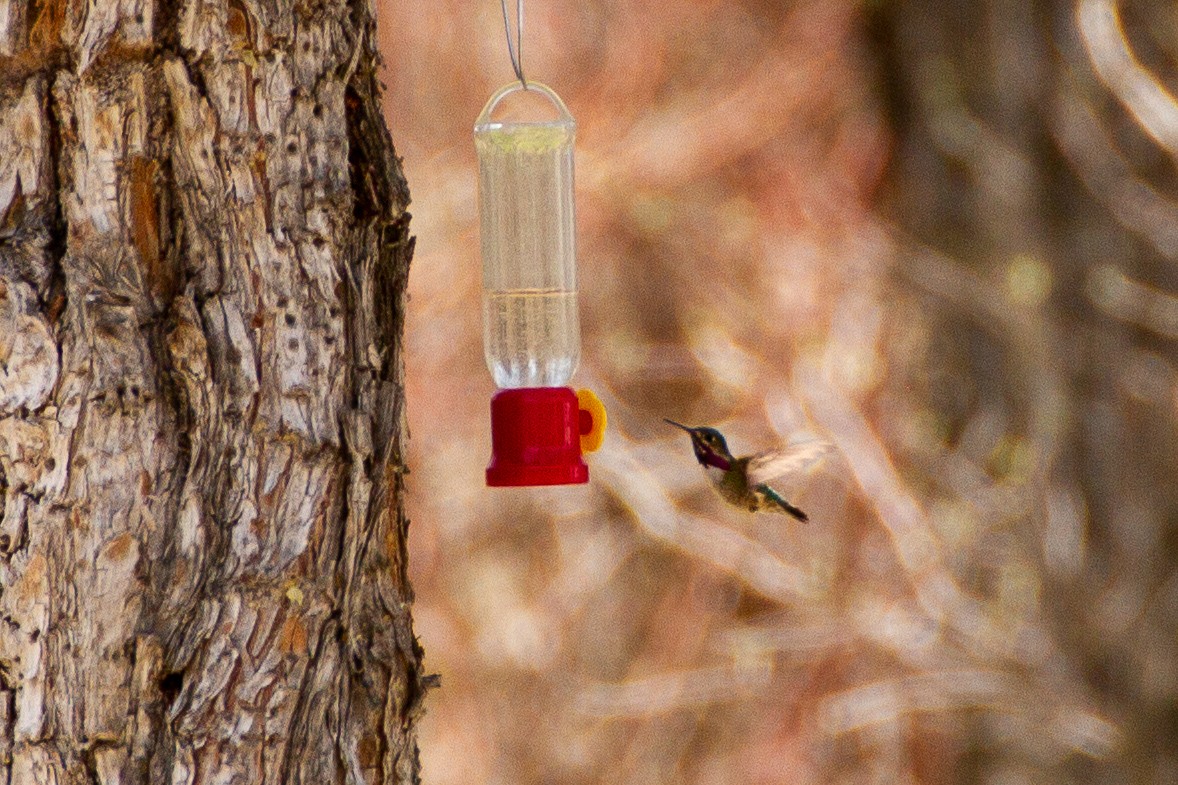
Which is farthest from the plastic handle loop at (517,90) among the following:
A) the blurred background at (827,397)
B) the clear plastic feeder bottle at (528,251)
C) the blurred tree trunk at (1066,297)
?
the blurred tree trunk at (1066,297)

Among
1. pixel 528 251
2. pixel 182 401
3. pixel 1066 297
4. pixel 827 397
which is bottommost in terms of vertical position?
pixel 182 401

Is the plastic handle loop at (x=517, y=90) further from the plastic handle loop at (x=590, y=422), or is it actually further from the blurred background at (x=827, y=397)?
the blurred background at (x=827, y=397)

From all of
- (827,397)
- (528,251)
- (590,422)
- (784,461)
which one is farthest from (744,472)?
(827,397)

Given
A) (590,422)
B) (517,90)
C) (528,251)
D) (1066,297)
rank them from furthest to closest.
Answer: (1066,297) → (528,251) → (517,90) → (590,422)

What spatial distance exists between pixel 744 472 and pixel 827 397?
7.30 feet

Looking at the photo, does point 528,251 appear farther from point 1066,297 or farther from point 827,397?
point 1066,297

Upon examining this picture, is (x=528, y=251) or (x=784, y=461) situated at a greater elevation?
(x=528, y=251)

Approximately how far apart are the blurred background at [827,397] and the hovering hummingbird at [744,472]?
65.9 inches

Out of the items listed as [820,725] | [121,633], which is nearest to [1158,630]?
[820,725]

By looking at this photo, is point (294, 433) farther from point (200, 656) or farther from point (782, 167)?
point (782, 167)

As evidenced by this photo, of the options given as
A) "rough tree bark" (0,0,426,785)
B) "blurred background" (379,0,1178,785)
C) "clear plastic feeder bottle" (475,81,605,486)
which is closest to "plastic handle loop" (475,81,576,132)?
"clear plastic feeder bottle" (475,81,605,486)

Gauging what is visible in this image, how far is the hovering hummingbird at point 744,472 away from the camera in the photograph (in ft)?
9.16

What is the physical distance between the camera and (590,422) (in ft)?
6.95

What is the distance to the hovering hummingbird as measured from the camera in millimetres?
2793
